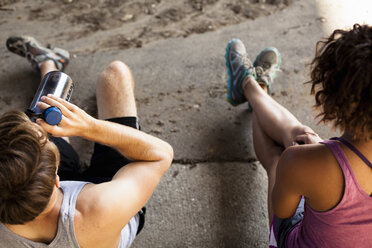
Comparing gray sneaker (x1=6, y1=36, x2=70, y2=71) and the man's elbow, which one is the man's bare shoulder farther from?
gray sneaker (x1=6, y1=36, x2=70, y2=71)

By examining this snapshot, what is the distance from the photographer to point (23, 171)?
2.89 ft

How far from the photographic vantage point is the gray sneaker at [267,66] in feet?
6.75

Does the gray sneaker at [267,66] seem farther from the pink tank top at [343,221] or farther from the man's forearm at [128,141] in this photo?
the pink tank top at [343,221]

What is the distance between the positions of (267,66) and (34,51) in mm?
1473

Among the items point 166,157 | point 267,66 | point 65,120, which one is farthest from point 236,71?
point 65,120

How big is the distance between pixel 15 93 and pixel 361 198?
81.5 inches

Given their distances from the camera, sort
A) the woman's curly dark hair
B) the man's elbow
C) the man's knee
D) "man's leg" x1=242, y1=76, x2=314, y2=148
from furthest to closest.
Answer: the man's knee
"man's leg" x1=242, y1=76, x2=314, y2=148
the man's elbow
the woman's curly dark hair

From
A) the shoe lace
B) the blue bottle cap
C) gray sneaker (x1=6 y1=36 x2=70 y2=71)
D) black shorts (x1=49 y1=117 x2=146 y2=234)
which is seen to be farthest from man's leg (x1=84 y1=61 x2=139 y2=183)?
the shoe lace

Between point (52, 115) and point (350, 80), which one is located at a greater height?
point (350, 80)

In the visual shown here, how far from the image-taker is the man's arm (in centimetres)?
105

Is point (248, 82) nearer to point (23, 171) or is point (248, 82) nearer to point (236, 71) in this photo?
point (236, 71)

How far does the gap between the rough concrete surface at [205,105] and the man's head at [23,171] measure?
2.52 ft

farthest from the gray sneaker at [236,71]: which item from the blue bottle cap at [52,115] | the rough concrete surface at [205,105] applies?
the blue bottle cap at [52,115]

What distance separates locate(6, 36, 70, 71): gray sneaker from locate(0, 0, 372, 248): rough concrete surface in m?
0.13
